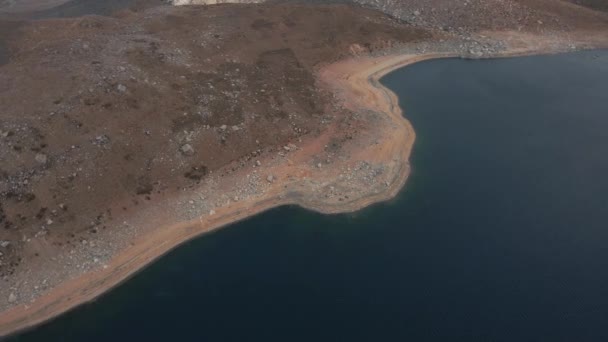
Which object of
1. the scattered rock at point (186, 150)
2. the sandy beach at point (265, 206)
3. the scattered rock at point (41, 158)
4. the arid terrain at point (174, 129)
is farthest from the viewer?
the scattered rock at point (186, 150)

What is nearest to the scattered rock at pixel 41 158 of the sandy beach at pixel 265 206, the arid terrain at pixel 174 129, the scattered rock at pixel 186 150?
the arid terrain at pixel 174 129

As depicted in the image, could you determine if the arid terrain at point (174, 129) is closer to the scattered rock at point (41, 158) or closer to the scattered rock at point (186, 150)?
the scattered rock at point (186, 150)

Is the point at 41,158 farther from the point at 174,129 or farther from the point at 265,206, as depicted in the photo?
the point at 265,206

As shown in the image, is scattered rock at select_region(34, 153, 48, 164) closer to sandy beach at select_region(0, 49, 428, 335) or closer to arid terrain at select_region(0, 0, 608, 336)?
arid terrain at select_region(0, 0, 608, 336)

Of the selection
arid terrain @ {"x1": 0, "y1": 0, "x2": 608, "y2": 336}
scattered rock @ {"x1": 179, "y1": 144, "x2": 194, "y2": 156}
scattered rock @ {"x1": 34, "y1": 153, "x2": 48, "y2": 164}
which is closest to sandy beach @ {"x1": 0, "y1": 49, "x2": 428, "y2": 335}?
arid terrain @ {"x1": 0, "y1": 0, "x2": 608, "y2": 336}

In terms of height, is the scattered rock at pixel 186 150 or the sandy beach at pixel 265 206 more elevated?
the scattered rock at pixel 186 150

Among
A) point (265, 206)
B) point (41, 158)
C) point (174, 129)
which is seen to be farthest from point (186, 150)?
point (41, 158)

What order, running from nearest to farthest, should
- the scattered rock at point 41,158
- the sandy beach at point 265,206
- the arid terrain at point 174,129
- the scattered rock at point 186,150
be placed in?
the sandy beach at point 265,206
the arid terrain at point 174,129
the scattered rock at point 41,158
the scattered rock at point 186,150

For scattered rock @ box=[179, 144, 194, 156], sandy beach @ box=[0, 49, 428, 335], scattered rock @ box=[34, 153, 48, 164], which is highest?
scattered rock @ box=[34, 153, 48, 164]

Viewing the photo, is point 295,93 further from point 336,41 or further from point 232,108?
point 336,41

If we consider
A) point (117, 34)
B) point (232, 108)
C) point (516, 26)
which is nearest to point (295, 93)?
point (232, 108)
